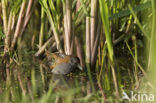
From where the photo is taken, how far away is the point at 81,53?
10.2ft

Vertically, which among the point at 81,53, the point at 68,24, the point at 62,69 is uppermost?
the point at 68,24

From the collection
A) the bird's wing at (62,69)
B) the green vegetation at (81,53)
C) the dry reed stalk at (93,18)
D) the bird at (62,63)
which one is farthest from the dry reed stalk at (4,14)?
the dry reed stalk at (93,18)

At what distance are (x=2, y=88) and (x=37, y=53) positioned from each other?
0.92 meters

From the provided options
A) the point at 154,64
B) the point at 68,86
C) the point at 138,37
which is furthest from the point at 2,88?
the point at 138,37

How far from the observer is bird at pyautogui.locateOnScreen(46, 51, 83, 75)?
9.52ft

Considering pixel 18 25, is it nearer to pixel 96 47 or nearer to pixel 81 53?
pixel 81 53

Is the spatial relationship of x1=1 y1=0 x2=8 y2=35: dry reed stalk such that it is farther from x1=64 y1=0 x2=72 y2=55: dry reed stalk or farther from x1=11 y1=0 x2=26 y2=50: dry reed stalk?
Result: x1=64 y1=0 x2=72 y2=55: dry reed stalk

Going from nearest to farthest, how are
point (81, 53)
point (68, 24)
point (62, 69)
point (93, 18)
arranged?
1. point (93, 18)
2. point (68, 24)
3. point (62, 69)
4. point (81, 53)

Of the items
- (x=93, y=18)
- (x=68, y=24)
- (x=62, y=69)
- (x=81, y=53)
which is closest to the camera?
(x=93, y=18)

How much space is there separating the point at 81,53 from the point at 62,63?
233 mm

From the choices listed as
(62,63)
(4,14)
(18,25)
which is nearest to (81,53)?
(62,63)

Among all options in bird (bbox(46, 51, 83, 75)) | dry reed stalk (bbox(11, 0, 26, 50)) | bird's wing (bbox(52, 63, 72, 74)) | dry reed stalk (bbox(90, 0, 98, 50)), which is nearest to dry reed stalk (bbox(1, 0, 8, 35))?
dry reed stalk (bbox(11, 0, 26, 50))

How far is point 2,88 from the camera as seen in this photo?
244 centimetres

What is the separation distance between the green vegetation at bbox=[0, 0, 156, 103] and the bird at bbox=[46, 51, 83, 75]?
60 mm
